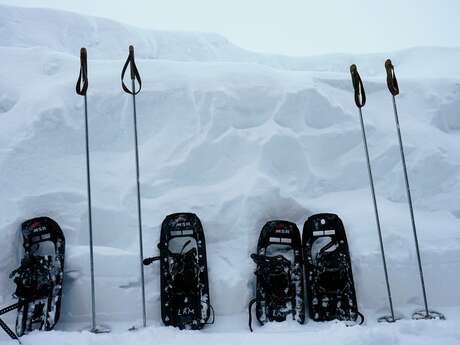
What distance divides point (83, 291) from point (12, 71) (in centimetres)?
386

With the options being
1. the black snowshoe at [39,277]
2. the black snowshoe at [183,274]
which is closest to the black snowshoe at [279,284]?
the black snowshoe at [183,274]

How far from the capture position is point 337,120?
5020 millimetres

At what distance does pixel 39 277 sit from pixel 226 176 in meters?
2.21

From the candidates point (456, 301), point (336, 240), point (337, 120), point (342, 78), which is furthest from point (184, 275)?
Result: point (342, 78)

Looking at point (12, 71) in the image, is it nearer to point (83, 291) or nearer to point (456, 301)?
point (83, 291)

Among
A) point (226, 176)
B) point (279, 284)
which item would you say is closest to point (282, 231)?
point (279, 284)

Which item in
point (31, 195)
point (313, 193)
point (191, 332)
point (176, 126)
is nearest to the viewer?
point (191, 332)

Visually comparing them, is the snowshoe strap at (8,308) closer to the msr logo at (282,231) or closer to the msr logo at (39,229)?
the msr logo at (39,229)

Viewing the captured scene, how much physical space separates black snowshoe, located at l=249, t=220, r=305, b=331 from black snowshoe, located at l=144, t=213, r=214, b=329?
0.49 metres

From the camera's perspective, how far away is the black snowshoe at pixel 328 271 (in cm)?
335

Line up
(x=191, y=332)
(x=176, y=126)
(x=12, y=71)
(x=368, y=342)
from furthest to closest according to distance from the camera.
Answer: (x=12, y=71) → (x=176, y=126) → (x=191, y=332) → (x=368, y=342)

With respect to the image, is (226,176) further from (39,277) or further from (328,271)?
(39,277)

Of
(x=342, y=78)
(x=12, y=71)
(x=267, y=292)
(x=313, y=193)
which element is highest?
(x=12, y=71)

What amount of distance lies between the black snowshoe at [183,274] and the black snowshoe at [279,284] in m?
0.49
